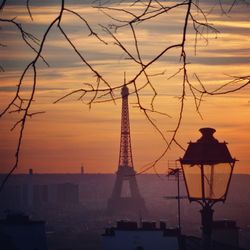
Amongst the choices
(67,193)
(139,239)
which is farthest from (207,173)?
(67,193)

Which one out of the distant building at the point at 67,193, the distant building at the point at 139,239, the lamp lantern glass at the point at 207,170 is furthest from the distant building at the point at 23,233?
the distant building at the point at 67,193

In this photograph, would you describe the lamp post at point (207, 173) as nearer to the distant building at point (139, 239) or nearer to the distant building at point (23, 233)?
the distant building at point (139, 239)

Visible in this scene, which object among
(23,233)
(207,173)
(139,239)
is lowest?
(207,173)

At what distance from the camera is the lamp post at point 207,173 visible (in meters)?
5.76

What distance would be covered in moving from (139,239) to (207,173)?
13.9 metres

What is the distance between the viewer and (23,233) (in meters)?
20.7

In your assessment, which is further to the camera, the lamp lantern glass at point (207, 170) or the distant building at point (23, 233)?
the distant building at point (23, 233)

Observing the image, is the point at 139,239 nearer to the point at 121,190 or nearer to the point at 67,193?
the point at 121,190

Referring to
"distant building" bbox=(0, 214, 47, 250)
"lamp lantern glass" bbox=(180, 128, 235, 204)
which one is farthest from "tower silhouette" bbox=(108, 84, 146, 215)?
"lamp lantern glass" bbox=(180, 128, 235, 204)

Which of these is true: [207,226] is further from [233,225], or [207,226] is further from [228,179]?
[233,225]

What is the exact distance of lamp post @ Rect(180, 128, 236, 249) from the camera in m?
5.76

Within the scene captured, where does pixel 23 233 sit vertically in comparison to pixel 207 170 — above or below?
above

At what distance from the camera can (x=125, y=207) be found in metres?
83.7

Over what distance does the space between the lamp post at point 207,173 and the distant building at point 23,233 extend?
1377cm
